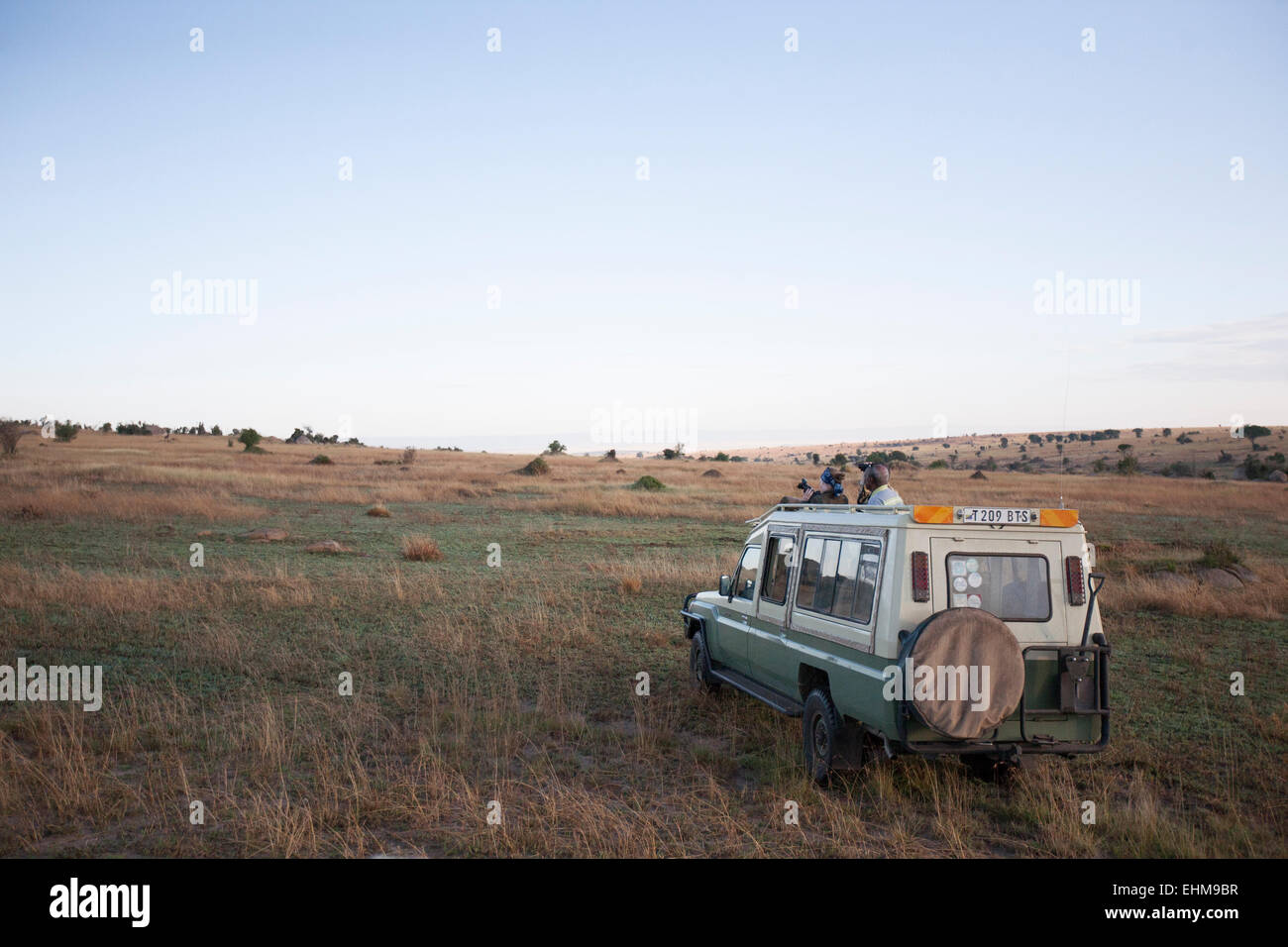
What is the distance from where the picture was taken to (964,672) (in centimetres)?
595

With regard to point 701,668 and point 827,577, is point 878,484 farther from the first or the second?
point 701,668

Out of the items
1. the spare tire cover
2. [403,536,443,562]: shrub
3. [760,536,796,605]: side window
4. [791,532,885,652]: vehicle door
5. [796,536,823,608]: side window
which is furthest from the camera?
[403,536,443,562]: shrub

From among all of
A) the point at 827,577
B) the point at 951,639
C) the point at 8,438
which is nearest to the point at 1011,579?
the point at 951,639

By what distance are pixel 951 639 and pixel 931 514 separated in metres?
0.92

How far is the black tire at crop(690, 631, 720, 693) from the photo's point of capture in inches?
383

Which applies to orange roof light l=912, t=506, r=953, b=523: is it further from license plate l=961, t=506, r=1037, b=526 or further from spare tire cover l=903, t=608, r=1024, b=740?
spare tire cover l=903, t=608, r=1024, b=740

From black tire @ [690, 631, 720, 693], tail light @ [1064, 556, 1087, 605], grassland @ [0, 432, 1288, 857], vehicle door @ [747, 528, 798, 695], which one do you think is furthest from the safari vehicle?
black tire @ [690, 631, 720, 693]

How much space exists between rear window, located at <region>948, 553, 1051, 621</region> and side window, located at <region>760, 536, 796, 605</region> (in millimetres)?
1837

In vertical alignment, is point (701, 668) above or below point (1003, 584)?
below

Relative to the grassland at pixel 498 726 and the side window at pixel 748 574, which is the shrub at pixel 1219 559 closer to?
the grassland at pixel 498 726

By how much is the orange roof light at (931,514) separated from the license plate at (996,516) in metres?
0.12

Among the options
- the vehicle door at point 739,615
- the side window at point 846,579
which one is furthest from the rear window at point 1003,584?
the vehicle door at point 739,615
